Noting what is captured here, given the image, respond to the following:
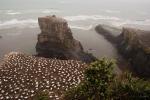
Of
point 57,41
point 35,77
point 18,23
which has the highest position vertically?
point 57,41

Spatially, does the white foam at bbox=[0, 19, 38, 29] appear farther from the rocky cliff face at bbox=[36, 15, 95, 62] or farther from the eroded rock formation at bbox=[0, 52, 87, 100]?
the eroded rock formation at bbox=[0, 52, 87, 100]

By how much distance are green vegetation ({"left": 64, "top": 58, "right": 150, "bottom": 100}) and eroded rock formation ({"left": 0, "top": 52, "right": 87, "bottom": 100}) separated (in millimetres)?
5092

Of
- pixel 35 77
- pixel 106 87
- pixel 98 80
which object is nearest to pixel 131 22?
pixel 35 77

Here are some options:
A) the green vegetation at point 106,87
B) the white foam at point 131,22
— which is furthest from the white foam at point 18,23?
the green vegetation at point 106,87

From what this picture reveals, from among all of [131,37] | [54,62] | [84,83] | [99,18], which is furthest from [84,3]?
[84,83]

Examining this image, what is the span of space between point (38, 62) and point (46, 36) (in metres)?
10.8

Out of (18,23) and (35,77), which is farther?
(18,23)

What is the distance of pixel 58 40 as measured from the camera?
1864 inches

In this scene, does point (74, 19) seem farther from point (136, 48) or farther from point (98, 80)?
point (98, 80)

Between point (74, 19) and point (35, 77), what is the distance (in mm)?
51195

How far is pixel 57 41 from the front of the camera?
1868 inches

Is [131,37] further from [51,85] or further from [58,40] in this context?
[51,85]

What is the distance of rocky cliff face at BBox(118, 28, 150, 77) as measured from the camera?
43.2m

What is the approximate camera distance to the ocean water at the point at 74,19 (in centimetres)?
5644
